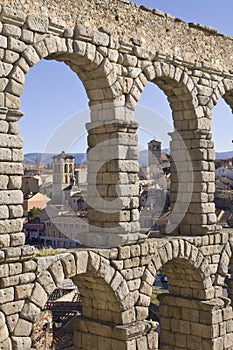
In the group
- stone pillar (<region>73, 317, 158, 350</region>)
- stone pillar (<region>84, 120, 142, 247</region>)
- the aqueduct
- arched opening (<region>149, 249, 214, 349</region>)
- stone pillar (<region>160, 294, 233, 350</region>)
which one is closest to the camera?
the aqueduct

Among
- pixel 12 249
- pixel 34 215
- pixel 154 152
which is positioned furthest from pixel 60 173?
pixel 12 249

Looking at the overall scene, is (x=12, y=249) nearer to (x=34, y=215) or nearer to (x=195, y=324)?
(x=195, y=324)

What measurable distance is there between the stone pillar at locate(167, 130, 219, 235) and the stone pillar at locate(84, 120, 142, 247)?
239cm

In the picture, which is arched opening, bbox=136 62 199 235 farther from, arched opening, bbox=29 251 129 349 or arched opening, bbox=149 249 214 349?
arched opening, bbox=29 251 129 349

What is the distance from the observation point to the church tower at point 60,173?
24.6 meters

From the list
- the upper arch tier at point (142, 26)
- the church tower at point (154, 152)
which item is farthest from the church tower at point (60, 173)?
the upper arch tier at point (142, 26)

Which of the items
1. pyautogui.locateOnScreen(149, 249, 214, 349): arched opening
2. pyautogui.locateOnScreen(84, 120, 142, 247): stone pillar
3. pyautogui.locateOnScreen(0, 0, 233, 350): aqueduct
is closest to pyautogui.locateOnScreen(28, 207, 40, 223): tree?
pyautogui.locateOnScreen(0, 0, 233, 350): aqueduct

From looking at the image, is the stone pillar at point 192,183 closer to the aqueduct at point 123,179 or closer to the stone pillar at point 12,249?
the aqueduct at point 123,179

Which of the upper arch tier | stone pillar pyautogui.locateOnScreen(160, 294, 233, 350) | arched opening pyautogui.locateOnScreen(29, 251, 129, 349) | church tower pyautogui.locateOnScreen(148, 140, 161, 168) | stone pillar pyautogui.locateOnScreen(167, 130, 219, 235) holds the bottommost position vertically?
stone pillar pyautogui.locateOnScreen(160, 294, 233, 350)

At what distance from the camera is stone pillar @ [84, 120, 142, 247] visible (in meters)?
12.5

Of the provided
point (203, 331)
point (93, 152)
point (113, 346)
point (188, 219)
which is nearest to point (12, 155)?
point (93, 152)

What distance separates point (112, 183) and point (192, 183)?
3074mm

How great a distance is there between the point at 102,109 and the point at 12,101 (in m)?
2.60

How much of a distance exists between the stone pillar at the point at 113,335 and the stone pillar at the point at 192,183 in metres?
2.95
